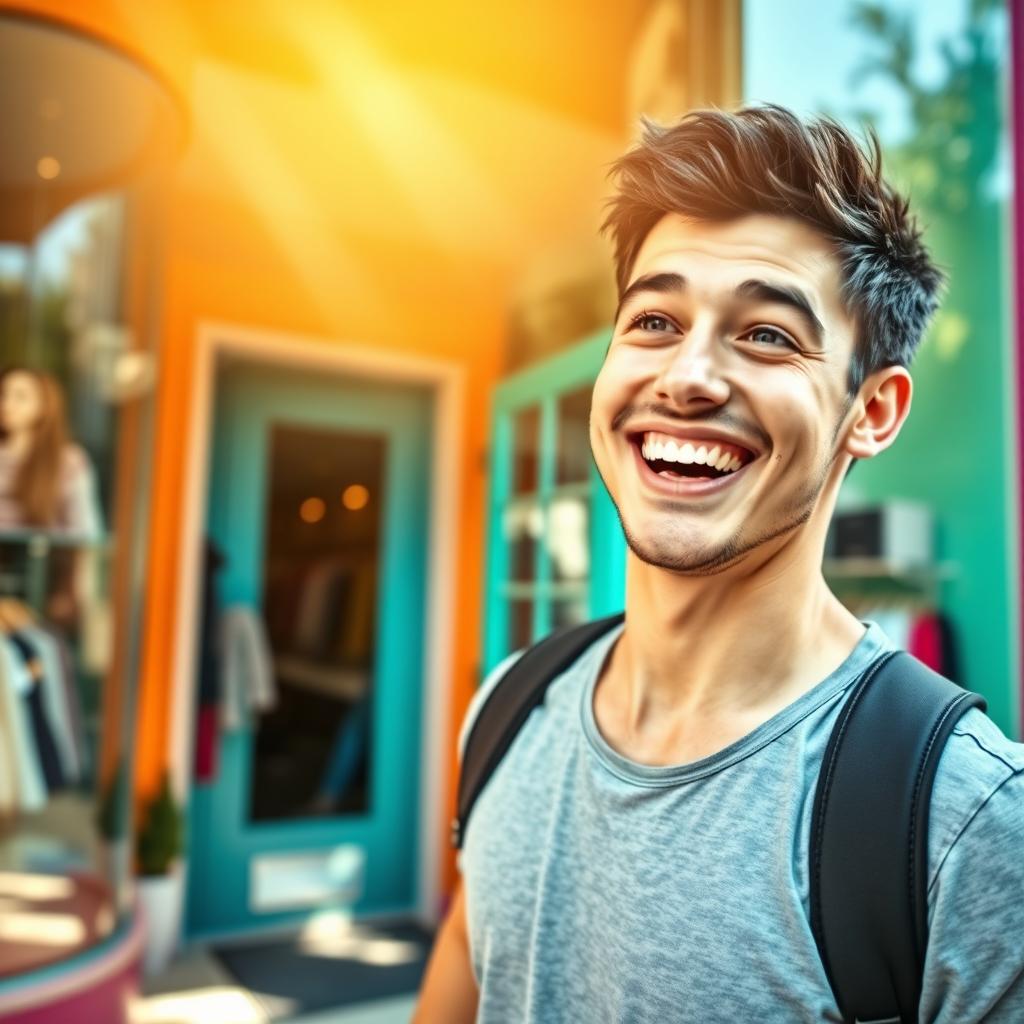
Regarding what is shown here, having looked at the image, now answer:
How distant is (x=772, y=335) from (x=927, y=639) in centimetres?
130

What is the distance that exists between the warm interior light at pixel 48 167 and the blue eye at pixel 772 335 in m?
2.26

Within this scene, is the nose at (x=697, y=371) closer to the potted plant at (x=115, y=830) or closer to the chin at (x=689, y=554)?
the chin at (x=689, y=554)

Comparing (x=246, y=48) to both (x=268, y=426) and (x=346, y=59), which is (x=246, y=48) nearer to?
(x=346, y=59)

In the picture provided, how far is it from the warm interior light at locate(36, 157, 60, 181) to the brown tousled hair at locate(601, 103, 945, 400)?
7.13 feet

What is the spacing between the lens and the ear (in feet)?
1.77

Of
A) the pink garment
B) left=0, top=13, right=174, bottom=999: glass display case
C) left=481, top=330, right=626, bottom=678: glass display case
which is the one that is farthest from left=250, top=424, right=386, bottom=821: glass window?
the pink garment

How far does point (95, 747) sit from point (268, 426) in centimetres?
113

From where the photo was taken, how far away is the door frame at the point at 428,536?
2721 millimetres

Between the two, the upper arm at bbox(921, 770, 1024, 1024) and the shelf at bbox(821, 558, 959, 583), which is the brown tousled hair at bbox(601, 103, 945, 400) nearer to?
the upper arm at bbox(921, 770, 1024, 1024)

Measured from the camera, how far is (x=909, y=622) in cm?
190

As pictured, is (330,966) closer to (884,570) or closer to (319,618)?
(319,618)

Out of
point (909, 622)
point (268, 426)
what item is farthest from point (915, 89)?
point (268, 426)

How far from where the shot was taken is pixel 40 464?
82.5 inches

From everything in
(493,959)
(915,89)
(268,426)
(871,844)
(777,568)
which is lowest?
(493,959)
